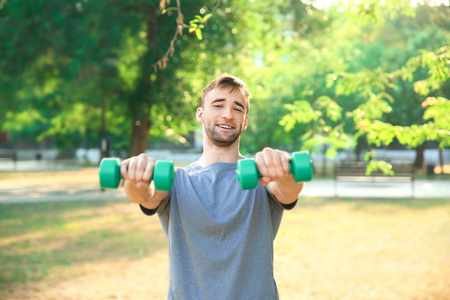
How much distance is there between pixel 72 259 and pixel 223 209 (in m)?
6.46

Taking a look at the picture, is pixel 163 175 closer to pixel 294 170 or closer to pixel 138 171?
pixel 138 171

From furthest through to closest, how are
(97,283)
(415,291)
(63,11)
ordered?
(63,11) < (97,283) < (415,291)

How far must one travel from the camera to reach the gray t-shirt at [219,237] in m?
2.19

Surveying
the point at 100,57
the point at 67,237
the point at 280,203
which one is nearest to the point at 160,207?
the point at 280,203

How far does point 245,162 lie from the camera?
6.16 feet

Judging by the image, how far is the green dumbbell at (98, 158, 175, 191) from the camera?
1910 millimetres

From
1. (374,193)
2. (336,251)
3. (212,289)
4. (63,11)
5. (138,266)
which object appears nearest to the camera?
(212,289)

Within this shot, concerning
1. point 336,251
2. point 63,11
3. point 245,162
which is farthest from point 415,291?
point 63,11

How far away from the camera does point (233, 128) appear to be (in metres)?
2.28

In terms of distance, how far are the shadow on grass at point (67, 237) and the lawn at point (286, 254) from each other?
2 cm

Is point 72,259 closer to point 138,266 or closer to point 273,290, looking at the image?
point 138,266

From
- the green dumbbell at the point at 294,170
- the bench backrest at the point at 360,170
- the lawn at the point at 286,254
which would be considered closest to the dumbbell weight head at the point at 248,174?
the green dumbbell at the point at 294,170

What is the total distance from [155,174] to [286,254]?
6.90 metres

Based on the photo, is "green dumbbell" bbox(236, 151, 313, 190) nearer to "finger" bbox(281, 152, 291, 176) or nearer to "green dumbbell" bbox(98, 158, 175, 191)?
"finger" bbox(281, 152, 291, 176)
